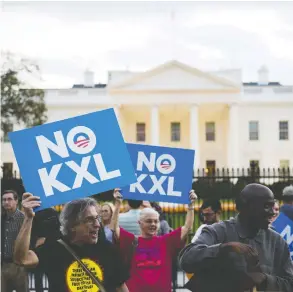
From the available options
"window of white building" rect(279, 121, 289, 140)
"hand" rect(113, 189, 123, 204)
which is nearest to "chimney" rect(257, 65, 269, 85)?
"window of white building" rect(279, 121, 289, 140)

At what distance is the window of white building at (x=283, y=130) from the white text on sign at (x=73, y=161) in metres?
47.4

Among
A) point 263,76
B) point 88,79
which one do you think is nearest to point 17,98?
point 88,79

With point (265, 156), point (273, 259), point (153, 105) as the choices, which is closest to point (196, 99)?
point (153, 105)

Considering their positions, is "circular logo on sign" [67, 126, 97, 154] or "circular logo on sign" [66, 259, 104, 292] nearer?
"circular logo on sign" [66, 259, 104, 292]

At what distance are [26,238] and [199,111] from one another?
4679 centimetres

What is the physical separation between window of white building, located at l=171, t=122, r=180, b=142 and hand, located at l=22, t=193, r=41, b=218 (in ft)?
153

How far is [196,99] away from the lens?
4822 centimetres

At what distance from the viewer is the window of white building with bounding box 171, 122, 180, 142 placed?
50062 millimetres

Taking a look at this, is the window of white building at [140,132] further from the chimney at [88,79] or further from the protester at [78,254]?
the protester at [78,254]

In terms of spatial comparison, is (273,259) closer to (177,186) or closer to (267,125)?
(177,186)

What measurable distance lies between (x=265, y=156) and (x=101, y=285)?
47758mm

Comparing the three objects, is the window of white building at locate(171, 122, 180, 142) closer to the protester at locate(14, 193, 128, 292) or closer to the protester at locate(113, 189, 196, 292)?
the protester at locate(113, 189, 196, 292)

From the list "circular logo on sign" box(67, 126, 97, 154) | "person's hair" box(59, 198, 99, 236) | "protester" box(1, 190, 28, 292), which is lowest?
"protester" box(1, 190, 28, 292)

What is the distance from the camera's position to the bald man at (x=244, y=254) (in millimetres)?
2436
